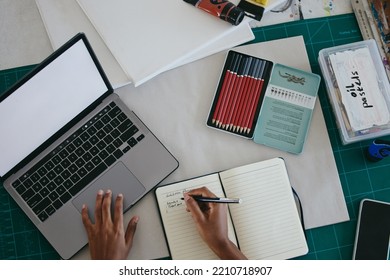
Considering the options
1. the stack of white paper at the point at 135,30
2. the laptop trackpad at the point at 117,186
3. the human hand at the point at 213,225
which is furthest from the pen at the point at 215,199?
the stack of white paper at the point at 135,30

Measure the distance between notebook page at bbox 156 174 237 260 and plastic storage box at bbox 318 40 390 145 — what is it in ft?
1.05

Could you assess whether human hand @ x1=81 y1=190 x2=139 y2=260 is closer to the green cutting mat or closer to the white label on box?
the green cutting mat

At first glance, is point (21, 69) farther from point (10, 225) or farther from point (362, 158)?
point (362, 158)

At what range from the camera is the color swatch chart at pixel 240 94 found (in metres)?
1.10

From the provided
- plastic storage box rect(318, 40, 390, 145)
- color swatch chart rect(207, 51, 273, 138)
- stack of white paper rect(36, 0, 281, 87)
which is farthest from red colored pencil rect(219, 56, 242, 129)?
plastic storage box rect(318, 40, 390, 145)

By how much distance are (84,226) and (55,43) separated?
420mm

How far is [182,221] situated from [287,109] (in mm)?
353

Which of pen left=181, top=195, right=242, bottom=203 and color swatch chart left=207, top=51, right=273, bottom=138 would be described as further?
color swatch chart left=207, top=51, right=273, bottom=138

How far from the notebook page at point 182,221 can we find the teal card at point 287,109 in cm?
16

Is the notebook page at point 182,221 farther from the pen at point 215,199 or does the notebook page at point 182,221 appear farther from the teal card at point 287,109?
the teal card at point 287,109

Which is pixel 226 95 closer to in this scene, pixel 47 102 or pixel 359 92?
pixel 359 92

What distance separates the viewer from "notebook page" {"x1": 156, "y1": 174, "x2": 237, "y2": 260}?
1032mm

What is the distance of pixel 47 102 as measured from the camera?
96cm
